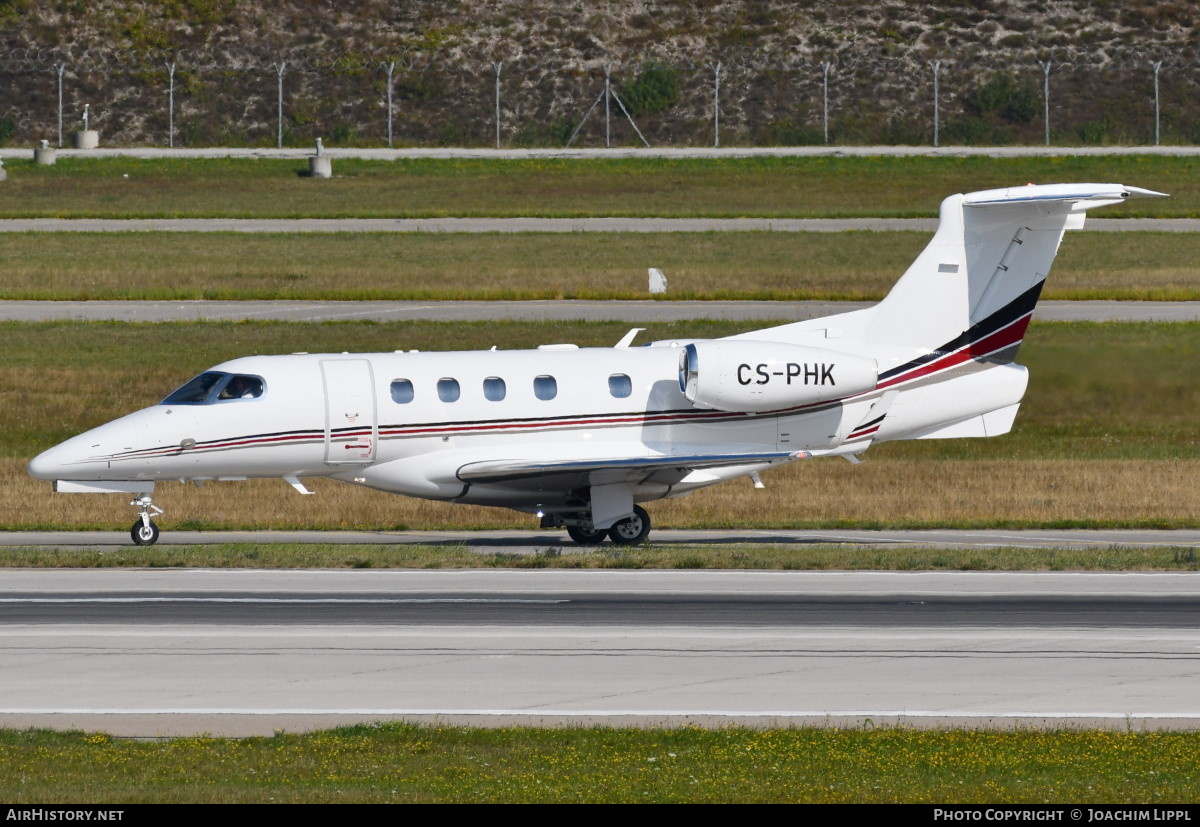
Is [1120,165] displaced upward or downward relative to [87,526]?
upward

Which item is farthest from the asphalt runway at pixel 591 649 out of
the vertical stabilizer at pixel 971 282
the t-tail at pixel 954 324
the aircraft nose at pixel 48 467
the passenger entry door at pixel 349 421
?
the vertical stabilizer at pixel 971 282

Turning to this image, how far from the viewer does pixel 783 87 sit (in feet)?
305

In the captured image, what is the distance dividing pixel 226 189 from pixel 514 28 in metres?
23.0

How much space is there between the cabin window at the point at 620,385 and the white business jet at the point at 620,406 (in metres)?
0.03

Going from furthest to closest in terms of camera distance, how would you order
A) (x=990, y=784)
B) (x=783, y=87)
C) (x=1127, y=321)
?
1. (x=783, y=87)
2. (x=1127, y=321)
3. (x=990, y=784)

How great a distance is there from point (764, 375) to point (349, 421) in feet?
21.5

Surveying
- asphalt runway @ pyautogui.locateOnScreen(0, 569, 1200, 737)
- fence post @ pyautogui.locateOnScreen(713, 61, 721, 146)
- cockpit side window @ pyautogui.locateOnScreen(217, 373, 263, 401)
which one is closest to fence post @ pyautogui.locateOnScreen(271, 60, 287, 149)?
fence post @ pyautogui.locateOnScreen(713, 61, 721, 146)

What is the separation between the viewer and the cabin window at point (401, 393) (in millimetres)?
28141

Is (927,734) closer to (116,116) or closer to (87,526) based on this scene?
(87,526)

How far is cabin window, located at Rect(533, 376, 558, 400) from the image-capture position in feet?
93.2

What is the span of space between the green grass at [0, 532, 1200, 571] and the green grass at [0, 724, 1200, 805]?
396 inches

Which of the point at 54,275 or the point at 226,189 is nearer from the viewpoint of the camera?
the point at 54,275

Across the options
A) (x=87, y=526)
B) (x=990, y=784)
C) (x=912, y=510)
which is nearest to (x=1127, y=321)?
(x=912, y=510)
